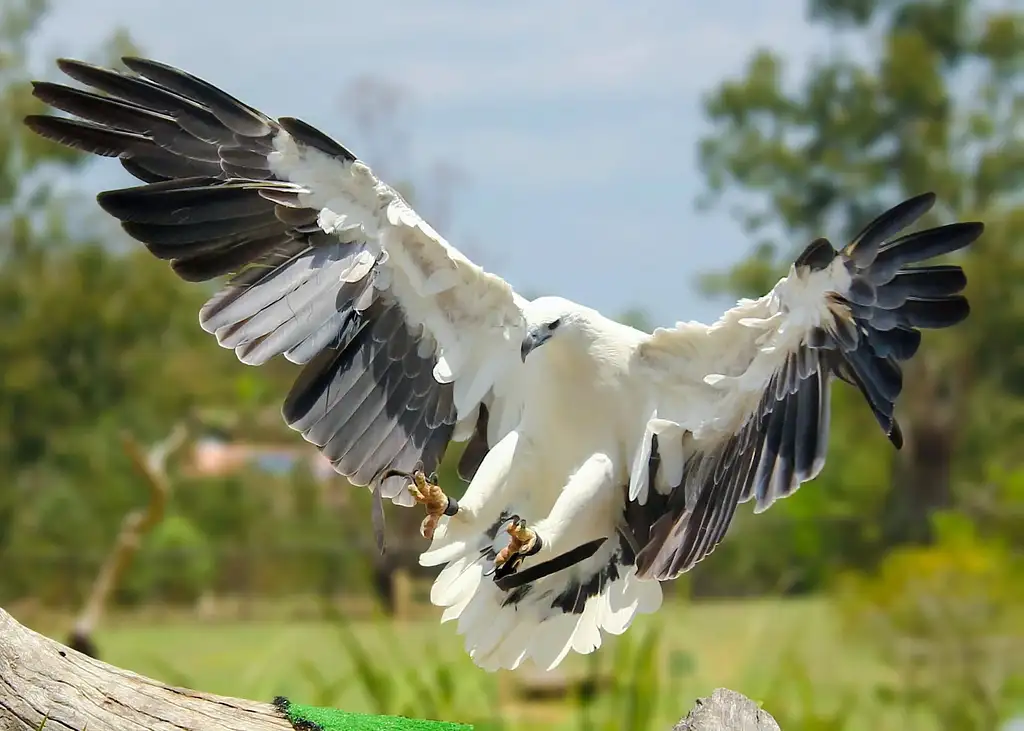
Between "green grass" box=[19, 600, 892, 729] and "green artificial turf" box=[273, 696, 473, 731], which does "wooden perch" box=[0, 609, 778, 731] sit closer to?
"green artificial turf" box=[273, 696, 473, 731]

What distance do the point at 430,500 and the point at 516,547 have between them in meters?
0.22

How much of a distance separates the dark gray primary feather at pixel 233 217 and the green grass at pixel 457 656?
2.04m

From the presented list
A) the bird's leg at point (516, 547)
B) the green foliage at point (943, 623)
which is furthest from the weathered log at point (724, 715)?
the green foliage at point (943, 623)

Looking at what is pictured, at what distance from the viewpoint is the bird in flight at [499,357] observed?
8.21ft

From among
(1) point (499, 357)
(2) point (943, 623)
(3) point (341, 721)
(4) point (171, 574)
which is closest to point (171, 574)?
(4) point (171, 574)

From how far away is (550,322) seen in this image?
270 cm

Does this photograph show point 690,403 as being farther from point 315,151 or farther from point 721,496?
point 315,151

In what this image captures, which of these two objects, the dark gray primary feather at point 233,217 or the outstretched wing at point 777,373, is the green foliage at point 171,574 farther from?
the outstretched wing at point 777,373

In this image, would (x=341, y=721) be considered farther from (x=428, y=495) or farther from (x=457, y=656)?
(x=457, y=656)

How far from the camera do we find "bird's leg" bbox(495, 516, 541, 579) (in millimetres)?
2576

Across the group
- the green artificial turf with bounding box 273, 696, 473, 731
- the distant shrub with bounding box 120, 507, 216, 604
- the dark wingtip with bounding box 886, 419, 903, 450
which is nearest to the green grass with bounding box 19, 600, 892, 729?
the distant shrub with bounding box 120, 507, 216, 604

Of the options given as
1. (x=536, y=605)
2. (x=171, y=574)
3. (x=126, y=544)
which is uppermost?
(x=171, y=574)

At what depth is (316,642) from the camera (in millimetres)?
10328

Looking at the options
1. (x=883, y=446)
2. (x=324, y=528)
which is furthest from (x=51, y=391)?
(x=883, y=446)
